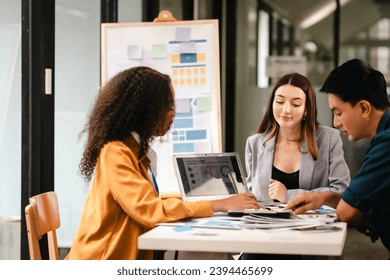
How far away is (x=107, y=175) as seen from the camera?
90.7 inches

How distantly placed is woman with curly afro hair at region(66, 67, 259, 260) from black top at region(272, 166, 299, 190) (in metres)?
0.77

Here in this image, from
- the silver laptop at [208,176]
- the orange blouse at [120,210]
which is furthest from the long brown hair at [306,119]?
the orange blouse at [120,210]

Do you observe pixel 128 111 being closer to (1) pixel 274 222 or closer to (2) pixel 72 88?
(1) pixel 274 222

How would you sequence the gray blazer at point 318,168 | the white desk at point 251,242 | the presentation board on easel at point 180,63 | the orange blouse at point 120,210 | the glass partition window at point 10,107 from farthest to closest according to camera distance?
the presentation board on easel at point 180,63 < the glass partition window at point 10,107 < the gray blazer at point 318,168 < the orange blouse at point 120,210 < the white desk at point 251,242

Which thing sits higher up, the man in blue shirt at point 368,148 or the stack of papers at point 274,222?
the man in blue shirt at point 368,148

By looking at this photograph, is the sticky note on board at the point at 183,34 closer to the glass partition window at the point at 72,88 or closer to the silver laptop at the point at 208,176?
the glass partition window at the point at 72,88

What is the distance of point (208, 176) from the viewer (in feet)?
8.90

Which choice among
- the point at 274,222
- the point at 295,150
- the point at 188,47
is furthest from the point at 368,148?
the point at 188,47

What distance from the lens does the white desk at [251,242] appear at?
6.12 ft

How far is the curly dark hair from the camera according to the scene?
2439mm

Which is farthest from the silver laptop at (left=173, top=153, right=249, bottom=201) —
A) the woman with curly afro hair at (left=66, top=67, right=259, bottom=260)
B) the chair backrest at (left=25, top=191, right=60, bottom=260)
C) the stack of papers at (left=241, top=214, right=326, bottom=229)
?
the chair backrest at (left=25, top=191, right=60, bottom=260)

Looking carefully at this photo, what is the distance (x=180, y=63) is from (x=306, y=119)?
43.0 inches

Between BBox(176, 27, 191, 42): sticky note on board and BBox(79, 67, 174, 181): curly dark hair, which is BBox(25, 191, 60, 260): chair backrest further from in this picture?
BBox(176, 27, 191, 42): sticky note on board

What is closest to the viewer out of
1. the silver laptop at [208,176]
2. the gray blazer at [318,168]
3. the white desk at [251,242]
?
the white desk at [251,242]
